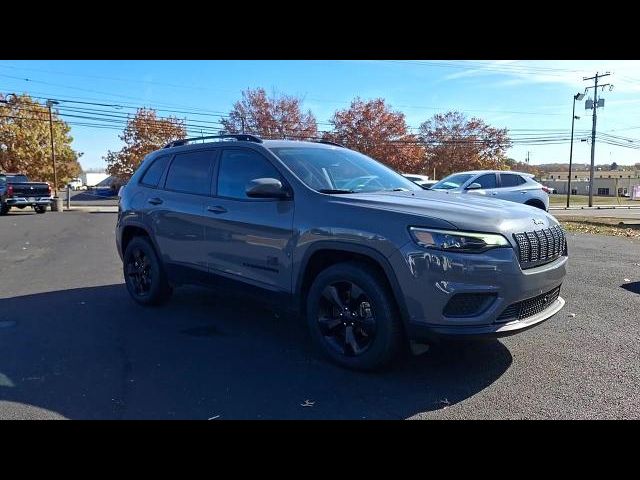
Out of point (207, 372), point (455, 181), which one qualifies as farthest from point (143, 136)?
point (207, 372)

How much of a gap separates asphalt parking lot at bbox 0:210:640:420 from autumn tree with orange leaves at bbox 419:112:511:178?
164 feet

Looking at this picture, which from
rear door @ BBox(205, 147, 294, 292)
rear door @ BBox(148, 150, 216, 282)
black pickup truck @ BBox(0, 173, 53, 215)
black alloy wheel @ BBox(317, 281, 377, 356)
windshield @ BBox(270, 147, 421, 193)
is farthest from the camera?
black pickup truck @ BBox(0, 173, 53, 215)

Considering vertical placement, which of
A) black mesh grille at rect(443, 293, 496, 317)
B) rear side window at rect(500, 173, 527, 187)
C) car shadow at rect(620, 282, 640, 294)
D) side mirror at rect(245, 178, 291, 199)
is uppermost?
rear side window at rect(500, 173, 527, 187)

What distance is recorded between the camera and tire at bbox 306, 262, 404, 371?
346 cm

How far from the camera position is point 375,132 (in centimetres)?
4522

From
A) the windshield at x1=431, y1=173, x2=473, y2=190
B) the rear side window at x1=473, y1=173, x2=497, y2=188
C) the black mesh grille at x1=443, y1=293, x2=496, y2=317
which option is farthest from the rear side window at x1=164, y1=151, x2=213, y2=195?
the rear side window at x1=473, y1=173, x2=497, y2=188

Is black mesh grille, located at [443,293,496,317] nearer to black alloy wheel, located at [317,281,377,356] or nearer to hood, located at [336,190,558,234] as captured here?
hood, located at [336,190,558,234]

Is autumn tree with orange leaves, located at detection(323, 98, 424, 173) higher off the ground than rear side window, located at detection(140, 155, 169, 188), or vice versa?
autumn tree with orange leaves, located at detection(323, 98, 424, 173)

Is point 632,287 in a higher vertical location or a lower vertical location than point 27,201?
lower

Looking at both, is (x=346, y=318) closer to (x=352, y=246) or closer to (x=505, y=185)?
(x=352, y=246)

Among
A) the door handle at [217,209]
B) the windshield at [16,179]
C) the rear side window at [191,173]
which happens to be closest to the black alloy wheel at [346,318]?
the door handle at [217,209]

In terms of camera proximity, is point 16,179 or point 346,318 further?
point 16,179

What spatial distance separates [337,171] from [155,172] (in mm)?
2468
